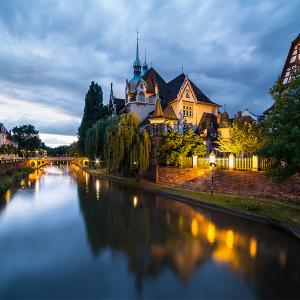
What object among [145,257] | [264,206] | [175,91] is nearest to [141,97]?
[175,91]

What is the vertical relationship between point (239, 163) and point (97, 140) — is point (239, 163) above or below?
below

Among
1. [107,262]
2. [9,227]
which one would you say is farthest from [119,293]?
[9,227]

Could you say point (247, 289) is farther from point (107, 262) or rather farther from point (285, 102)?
point (285, 102)

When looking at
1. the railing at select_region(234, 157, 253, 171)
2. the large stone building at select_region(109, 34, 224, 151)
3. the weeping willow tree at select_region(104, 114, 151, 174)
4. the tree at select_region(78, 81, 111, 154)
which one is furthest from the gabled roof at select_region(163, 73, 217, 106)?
the railing at select_region(234, 157, 253, 171)

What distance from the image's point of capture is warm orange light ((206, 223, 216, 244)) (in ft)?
42.6

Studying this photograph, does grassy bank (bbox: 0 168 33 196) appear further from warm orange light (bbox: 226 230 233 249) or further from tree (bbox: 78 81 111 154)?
warm orange light (bbox: 226 230 233 249)

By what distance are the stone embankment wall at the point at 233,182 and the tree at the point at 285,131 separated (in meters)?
3.70

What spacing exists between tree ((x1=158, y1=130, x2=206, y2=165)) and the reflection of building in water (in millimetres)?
12151

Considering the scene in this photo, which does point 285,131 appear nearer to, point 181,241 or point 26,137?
point 181,241

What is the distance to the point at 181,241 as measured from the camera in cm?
1280

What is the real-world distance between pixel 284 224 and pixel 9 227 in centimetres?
1494

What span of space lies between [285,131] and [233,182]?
10.0 m

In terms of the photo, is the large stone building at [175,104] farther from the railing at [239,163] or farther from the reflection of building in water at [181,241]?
the reflection of building in water at [181,241]

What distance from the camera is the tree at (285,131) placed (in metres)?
13.2
